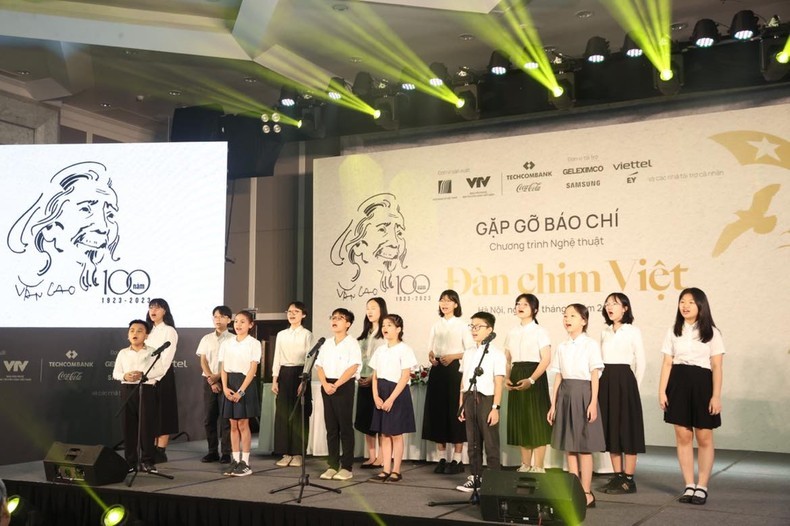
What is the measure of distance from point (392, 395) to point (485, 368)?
75 cm

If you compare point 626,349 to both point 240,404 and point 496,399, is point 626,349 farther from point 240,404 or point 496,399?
point 240,404

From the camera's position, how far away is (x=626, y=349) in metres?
5.61

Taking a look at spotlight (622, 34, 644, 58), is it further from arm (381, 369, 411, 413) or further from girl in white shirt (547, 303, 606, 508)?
arm (381, 369, 411, 413)

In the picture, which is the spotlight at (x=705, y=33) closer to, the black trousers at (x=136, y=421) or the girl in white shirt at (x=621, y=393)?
the girl in white shirt at (x=621, y=393)

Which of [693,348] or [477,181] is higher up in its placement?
[477,181]

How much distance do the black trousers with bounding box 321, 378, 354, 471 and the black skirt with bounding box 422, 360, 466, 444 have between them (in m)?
0.73

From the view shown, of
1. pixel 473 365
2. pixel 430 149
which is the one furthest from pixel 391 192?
pixel 473 365

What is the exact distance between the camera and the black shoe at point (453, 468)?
6332 mm

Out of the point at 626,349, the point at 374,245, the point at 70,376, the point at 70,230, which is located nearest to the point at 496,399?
the point at 626,349

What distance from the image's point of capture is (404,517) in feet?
14.9

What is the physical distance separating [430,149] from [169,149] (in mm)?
3051

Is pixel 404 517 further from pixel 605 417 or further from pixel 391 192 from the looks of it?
pixel 391 192

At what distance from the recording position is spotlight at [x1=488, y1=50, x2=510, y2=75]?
824cm

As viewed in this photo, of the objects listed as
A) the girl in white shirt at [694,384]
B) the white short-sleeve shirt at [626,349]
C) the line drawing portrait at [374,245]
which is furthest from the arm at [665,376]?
the line drawing portrait at [374,245]
